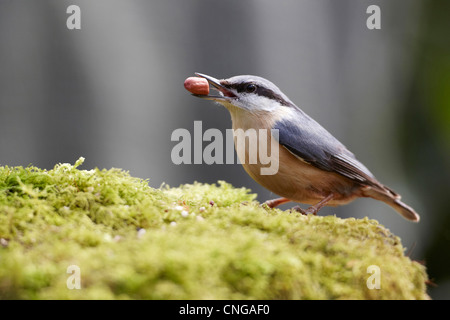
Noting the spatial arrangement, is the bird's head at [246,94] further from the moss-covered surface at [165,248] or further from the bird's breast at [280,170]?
the moss-covered surface at [165,248]

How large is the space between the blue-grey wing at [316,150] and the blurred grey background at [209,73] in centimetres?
173

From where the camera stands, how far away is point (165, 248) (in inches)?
36.2

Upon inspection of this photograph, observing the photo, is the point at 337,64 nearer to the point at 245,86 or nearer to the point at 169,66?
the point at 169,66

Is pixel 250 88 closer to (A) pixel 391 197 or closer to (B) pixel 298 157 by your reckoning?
(B) pixel 298 157

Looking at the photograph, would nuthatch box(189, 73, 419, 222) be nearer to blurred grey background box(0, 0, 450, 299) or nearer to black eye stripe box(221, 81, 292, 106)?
black eye stripe box(221, 81, 292, 106)

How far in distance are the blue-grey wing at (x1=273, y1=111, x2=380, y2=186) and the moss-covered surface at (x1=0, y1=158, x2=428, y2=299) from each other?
0.37 m

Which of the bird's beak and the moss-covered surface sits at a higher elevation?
the bird's beak

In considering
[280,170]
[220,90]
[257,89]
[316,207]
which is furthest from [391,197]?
[220,90]

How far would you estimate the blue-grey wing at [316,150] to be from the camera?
67.1 inches

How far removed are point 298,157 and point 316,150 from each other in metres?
0.09

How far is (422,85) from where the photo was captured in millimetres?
3361

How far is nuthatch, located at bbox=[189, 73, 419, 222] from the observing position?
5.59 feet

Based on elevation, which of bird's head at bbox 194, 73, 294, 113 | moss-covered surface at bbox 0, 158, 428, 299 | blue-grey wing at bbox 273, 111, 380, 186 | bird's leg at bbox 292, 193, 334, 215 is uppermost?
bird's head at bbox 194, 73, 294, 113

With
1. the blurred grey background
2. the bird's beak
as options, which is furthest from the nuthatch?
the blurred grey background
